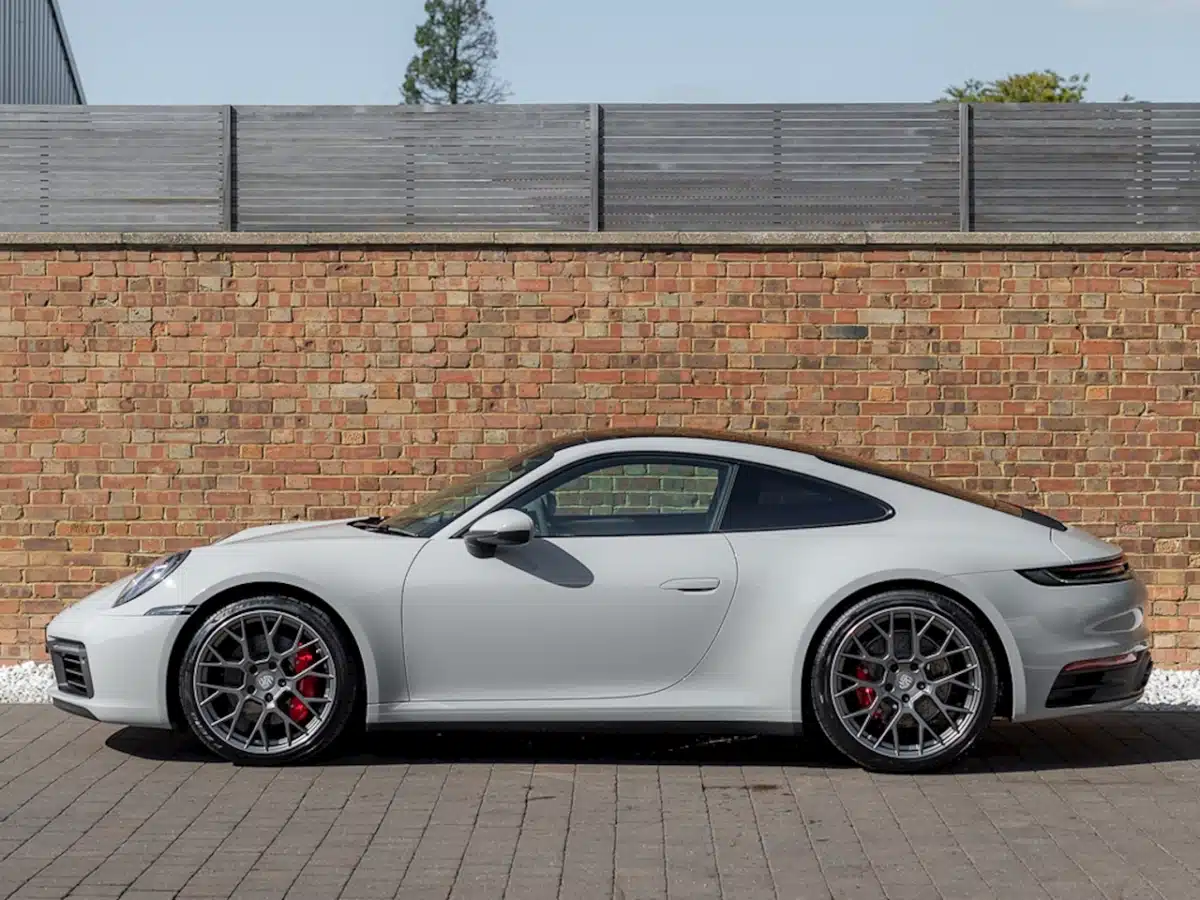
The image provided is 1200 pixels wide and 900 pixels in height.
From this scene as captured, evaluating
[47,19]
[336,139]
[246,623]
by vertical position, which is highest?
[47,19]

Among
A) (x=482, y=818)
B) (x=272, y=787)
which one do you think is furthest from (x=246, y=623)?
(x=482, y=818)

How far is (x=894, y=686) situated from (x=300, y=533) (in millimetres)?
2601

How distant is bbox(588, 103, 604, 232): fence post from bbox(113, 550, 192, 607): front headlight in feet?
12.7

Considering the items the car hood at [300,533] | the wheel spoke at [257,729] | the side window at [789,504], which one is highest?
the side window at [789,504]

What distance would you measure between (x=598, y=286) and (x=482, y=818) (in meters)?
4.46

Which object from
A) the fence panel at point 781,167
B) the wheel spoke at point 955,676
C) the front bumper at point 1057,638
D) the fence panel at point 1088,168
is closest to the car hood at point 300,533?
the wheel spoke at point 955,676

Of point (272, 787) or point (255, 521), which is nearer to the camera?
point (272, 787)

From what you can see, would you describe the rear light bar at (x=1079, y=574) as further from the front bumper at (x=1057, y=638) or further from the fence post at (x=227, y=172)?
the fence post at (x=227, y=172)

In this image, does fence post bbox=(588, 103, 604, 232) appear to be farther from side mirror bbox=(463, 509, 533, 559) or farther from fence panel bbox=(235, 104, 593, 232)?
side mirror bbox=(463, 509, 533, 559)

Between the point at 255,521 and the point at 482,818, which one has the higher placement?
the point at 255,521

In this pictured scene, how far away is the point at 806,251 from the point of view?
9.78 meters

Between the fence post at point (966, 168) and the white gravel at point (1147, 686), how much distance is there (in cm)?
283

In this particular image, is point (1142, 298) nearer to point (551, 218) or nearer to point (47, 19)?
point (551, 218)

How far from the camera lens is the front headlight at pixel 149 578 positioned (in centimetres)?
694
